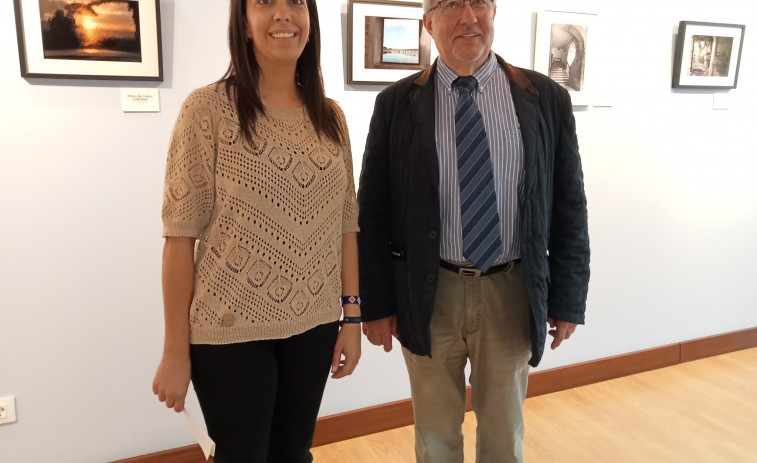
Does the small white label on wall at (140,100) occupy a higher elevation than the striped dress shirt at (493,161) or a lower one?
higher

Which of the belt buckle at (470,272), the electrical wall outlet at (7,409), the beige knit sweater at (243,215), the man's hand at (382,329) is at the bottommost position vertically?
the electrical wall outlet at (7,409)

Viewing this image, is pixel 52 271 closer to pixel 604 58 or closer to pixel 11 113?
pixel 11 113

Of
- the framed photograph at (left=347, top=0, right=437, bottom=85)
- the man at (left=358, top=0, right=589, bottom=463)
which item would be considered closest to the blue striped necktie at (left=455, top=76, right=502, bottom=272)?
the man at (left=358, top=0, right=589, bottom=463)

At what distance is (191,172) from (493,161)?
0.73 m

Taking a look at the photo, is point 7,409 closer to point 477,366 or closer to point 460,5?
point 477,366

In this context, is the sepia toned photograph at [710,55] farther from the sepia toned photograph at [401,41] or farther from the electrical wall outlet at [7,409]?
the electrical wall outlet at [7,409]

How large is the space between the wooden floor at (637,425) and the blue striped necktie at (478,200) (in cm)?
119

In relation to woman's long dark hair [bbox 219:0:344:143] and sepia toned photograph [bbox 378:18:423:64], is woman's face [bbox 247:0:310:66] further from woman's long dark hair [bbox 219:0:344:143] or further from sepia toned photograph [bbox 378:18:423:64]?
sepia toned photograph [bbox 378:18:423:64]

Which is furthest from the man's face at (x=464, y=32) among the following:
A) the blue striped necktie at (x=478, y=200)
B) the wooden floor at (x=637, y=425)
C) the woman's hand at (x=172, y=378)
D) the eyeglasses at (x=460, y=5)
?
the wooden floor at (x=637, y=425)

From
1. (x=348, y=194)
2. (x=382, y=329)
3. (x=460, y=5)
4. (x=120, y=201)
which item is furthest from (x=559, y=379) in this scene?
(x=120, y=201)

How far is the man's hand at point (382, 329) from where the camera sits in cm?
155

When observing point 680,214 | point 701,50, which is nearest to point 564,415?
point 680,214

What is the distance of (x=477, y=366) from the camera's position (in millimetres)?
1514

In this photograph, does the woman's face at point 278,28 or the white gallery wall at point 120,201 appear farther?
the white gallery wall at point 120,201
